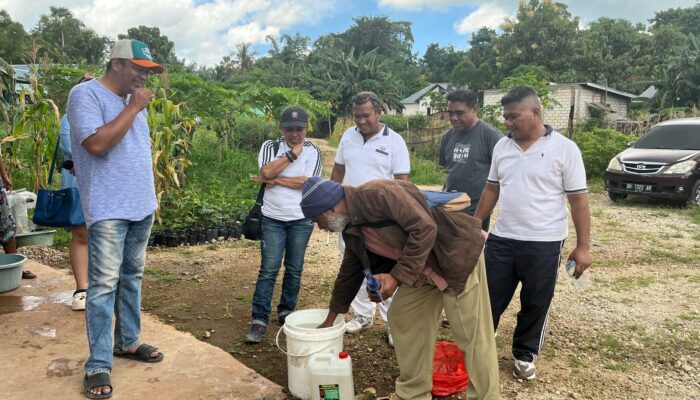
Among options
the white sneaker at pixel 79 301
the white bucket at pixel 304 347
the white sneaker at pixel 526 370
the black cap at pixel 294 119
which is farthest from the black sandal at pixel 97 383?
the white sneaker at pixel 526 370

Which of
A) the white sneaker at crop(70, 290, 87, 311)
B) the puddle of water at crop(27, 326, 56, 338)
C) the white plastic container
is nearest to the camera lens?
the white plastic container

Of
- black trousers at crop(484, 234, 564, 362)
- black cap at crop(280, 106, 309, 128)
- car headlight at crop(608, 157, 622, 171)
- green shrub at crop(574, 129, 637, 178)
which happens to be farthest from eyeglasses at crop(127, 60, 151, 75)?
green shrub at crop(574, 129, 637, 178)

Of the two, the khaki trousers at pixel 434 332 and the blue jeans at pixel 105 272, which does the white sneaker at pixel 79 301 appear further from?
the khaki trousers at pixel 434 332

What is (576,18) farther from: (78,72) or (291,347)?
(291,347)

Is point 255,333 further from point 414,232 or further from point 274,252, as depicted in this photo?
point 414,232

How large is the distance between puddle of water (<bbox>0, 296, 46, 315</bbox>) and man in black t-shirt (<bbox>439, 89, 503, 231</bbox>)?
3.41 metres

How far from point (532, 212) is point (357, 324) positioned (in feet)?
5.33

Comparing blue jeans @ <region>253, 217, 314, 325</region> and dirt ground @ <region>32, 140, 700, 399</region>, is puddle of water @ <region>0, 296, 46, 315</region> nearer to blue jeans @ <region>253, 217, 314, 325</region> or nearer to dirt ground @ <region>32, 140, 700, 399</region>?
dirt ground @ <region>32, 140, 700, 399</region>

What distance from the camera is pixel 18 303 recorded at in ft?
14.0

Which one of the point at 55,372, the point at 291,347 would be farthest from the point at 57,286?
the point at 291,347

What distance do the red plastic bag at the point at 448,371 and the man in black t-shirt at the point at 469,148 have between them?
44.6 inches

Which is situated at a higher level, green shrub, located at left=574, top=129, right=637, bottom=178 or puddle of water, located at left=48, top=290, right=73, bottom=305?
green shrub, located at left=574, top=129, right=637, bottom=178

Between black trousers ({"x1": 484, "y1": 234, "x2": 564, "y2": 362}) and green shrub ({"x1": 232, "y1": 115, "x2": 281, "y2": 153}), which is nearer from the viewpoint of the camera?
black trousers ({"x1": 484, "y1": 234, "x2": 564, "y2": 362})

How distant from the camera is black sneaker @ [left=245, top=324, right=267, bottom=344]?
389 centimetres
